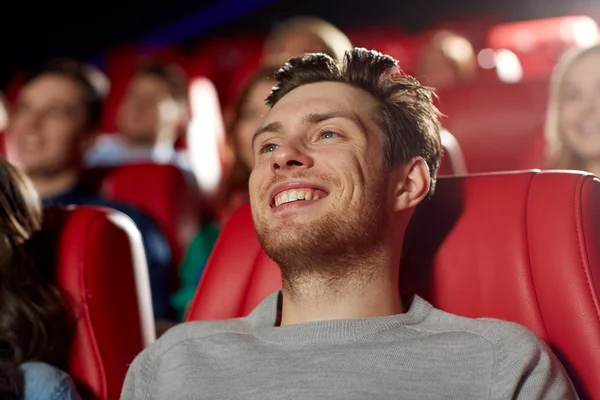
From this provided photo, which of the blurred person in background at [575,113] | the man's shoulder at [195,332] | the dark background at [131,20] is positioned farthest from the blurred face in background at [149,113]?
the dark background at [131,20]

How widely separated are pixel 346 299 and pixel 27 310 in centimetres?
48

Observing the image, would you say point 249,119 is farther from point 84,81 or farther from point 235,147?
point 84,81

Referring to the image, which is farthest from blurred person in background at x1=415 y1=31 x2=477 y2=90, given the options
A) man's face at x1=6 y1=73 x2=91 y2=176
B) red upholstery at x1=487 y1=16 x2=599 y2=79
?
man's face at x1=6 y1=73 x2=91 y2=176

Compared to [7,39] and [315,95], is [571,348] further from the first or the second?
[7,39]

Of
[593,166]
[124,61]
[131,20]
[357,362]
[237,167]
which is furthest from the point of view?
[131,20]

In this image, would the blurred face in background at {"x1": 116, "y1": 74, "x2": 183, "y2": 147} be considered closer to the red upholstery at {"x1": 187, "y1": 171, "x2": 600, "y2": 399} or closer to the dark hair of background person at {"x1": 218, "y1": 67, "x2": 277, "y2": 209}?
the dark hair of background person at {"x1": 218, "y1": 67, "x2": 277, "y2": 209}

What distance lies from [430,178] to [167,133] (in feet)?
6.69

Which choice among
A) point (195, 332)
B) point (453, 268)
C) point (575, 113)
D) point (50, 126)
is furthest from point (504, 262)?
point (50, 126)

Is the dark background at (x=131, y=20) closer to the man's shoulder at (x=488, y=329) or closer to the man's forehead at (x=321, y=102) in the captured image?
the man's forehead at (x=321, y=102)

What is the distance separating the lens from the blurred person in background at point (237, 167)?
1.96 m

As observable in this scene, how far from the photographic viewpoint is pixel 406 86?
1.19m

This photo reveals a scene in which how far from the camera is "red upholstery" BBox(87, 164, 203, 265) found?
2053 mm

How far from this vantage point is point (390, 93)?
3.90ft

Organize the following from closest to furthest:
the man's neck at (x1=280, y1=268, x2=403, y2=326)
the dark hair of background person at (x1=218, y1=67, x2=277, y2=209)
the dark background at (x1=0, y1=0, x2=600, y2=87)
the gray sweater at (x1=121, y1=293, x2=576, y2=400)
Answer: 1. the gray sweater at (x1=121, y1=293, x2=576, y2=400)
2. the man's neck at (x1=280, y1=268, x2=403, y2=326)
3. the dark hair of background person at (x1=218, y1=67, x2=277, y2=209)
4. the dark background at (x1=0, y1=0, x2=600, y2=87)
